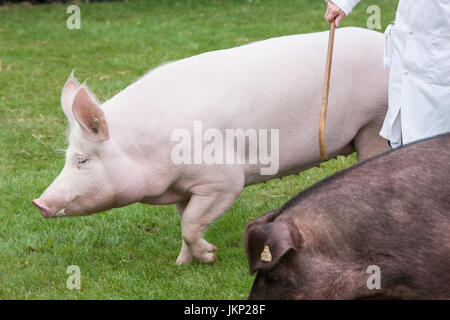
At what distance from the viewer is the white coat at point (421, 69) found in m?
3.67

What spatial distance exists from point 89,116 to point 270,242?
1.70 metres

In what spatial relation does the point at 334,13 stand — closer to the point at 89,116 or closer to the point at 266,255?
the point at 89,116

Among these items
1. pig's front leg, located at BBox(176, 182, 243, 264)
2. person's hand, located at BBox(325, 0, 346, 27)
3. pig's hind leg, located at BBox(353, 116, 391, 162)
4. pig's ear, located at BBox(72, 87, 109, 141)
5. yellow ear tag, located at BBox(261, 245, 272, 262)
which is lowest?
pig's front leg, located at BBox(176, 182, 243, 264)

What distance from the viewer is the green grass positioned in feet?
14.2

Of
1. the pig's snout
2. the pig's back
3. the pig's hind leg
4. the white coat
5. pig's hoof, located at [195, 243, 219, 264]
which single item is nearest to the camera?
the white coat

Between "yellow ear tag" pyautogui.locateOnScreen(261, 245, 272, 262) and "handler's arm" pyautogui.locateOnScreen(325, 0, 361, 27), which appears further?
"handler's arm" pyautogui.locateOnScreen(325, 0, 361, 27)

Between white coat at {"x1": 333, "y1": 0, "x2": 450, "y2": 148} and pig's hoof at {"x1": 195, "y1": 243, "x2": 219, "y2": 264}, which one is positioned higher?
white coat at {"x1": 333, "y1": 0, "x2": 450, "y2": 148}

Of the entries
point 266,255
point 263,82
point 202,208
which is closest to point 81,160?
point 202,208

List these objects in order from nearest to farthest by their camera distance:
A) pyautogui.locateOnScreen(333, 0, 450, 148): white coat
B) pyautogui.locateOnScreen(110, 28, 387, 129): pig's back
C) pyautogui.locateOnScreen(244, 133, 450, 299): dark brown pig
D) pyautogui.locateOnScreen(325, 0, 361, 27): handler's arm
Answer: pyautogui.locateOnScreen(244, 133, 450, 299): dark brown pig < pyautogui.locateOnScreen(333, 0, 450, 148): white coat < pyautogui.locateOnScreen(325, 0, 361, 27): handler's arm < pyautogui.locateOnScreen(110, 28, 387, 129): pig's back

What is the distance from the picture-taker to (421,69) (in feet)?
12.2

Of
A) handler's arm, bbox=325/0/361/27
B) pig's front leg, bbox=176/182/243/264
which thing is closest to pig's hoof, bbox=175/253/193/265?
pig's front leg, bbox=176/182/243/264

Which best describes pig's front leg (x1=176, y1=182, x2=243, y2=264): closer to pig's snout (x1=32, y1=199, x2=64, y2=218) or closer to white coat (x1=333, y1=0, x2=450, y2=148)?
pig's snout (x1=32, y1=199, x2=64, y2=218)
